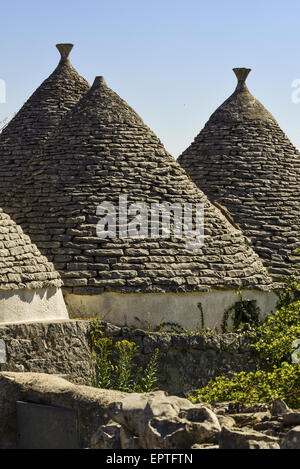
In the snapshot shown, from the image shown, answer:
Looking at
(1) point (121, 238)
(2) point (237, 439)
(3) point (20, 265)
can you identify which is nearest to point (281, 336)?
(1) point (121, 238)

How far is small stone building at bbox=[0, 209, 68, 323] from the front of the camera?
11.7 meters

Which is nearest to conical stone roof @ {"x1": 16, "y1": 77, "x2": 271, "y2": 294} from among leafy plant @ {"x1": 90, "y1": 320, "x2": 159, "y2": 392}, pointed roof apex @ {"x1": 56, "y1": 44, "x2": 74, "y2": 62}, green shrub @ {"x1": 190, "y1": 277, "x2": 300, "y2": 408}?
leafy plant @ {"x1": 90, "y1": 320, "x2": 159, "y2": 392}

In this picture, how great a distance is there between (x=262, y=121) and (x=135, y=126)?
4.48 metres

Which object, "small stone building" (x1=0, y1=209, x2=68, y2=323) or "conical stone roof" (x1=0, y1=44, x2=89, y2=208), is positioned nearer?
"small stone building" (x1=0, y1=209, x2=68, y2=323)

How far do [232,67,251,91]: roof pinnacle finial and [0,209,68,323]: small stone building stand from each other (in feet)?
30.0

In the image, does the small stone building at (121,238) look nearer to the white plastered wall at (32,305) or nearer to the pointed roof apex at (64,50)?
the white plastered wall at (32,305)

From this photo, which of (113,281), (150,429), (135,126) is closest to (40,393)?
(150,429)

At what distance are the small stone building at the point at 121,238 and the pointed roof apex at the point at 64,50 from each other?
3.62 meters

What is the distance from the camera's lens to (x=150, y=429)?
621cm

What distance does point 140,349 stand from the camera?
1355cm

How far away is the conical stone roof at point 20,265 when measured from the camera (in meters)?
11.8

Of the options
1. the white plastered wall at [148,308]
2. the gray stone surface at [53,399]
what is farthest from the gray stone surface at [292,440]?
the white plastered wall at [148,308]

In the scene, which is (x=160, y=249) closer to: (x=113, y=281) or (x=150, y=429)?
(x=113, y=281)

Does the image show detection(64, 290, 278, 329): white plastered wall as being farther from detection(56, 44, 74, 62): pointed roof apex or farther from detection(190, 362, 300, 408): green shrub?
detection(56, 44, 74, 62): pointed roof apex
